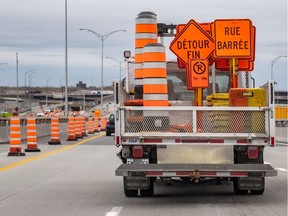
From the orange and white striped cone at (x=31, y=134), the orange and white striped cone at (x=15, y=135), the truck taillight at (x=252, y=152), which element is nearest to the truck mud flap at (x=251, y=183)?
the truck taillight at (x=252, y=152)

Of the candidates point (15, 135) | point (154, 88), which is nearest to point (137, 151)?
point (154, 88)

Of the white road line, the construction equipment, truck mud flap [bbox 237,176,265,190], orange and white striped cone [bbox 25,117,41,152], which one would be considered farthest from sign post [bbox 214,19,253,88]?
orange and white striped cone [bbox 25,117,41,152]

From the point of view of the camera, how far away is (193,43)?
1266 centimetres

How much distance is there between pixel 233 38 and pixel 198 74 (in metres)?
1.19

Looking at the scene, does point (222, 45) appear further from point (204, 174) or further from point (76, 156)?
point (76, 156)

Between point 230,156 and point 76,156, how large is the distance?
12811 millimetres

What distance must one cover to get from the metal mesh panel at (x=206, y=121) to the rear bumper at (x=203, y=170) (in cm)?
54

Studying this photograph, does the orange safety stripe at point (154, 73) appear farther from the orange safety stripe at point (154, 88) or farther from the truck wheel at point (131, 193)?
the truck wheel at point (131, 193)

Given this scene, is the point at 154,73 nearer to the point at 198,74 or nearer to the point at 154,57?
the point at 154,57

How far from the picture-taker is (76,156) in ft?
74.0

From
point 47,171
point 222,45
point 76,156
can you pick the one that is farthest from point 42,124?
point 222,45

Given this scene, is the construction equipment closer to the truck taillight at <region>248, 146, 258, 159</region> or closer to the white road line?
the truck taillight at <region>248, 146, 258, 159</region>

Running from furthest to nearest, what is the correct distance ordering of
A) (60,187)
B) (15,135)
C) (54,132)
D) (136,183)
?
(54,132), (15,135), (60,187), (136,183)

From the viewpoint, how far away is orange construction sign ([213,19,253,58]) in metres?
12.2
